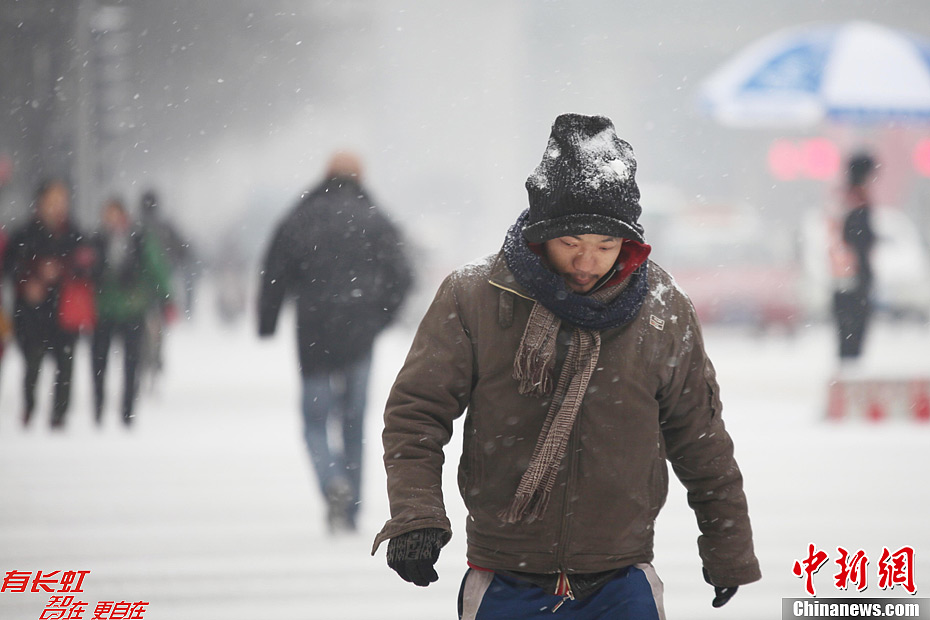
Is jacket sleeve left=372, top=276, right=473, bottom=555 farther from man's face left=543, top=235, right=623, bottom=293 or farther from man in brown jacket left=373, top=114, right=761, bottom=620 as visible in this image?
man's face left=543, top=235, right=623, bottom=293

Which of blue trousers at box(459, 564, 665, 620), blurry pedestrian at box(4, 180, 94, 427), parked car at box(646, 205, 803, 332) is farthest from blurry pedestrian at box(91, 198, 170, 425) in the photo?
parked car at box(646, 205, 803, 332)

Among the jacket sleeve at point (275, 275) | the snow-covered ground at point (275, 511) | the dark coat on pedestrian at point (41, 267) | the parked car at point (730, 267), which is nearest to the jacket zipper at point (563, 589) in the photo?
the snow-covered ground at point (275, 511)

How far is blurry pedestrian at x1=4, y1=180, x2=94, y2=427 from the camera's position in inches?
383

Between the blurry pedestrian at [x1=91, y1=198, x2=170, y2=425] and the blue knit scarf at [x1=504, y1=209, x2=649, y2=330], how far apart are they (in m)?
7.80

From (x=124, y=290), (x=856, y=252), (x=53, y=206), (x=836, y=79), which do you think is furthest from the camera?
(x=836, y=79)

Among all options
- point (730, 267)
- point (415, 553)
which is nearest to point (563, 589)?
point (415, 553)

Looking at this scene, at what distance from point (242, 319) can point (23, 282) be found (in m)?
19.7

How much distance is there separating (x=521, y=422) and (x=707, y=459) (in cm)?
43

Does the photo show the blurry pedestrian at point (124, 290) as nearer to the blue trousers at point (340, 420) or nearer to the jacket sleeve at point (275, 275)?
the jacket sleeve at point (275, 275)

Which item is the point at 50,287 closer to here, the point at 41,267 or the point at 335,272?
the point at 41,267

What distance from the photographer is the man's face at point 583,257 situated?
2.79 meters

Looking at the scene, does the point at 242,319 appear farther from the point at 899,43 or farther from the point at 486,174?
the point at 486,174

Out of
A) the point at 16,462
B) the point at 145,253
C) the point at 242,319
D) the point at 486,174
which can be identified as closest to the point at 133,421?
the point at 145,253

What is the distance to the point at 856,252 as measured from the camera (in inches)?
423
